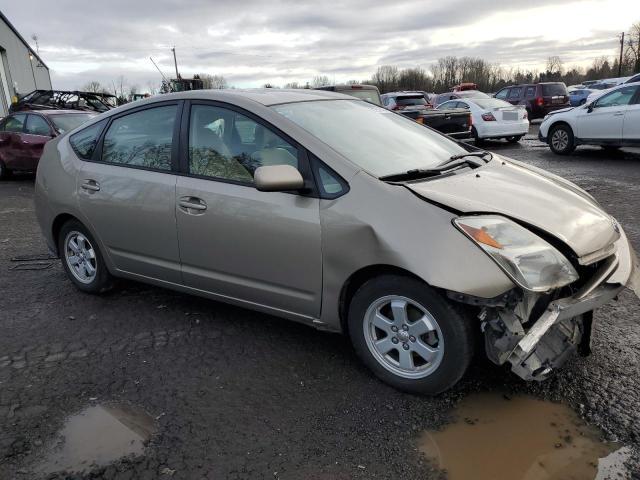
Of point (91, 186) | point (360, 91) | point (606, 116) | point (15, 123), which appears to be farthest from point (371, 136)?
point (15, 123)

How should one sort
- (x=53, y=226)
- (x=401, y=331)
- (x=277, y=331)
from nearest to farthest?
(x=401, y=331)
(x=277, y=331)
(x=53, y=226)

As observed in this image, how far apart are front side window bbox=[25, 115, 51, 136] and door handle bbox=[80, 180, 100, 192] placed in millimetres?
7632

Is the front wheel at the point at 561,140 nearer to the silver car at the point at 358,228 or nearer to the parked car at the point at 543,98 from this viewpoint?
the parked car at the point at 543,98

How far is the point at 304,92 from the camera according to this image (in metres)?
4.05

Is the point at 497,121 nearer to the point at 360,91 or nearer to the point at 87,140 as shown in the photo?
the point at 360,91

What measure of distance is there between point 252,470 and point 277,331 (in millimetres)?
1455

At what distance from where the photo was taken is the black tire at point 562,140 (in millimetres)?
12656

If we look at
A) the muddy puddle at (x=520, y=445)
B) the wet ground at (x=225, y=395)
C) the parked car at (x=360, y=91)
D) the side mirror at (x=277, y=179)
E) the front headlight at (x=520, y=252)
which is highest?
the parked car at (x=360, y=91)

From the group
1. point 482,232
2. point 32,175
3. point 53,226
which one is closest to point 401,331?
point 482,232

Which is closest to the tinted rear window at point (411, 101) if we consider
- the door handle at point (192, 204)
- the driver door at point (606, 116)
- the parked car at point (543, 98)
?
the parked car at point (543, 98)

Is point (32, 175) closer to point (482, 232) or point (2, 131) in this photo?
point (2, 131)

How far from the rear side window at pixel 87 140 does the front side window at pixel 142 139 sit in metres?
0.14

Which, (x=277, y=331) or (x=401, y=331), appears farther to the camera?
(x=277, y=331)

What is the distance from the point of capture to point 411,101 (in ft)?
60.5
